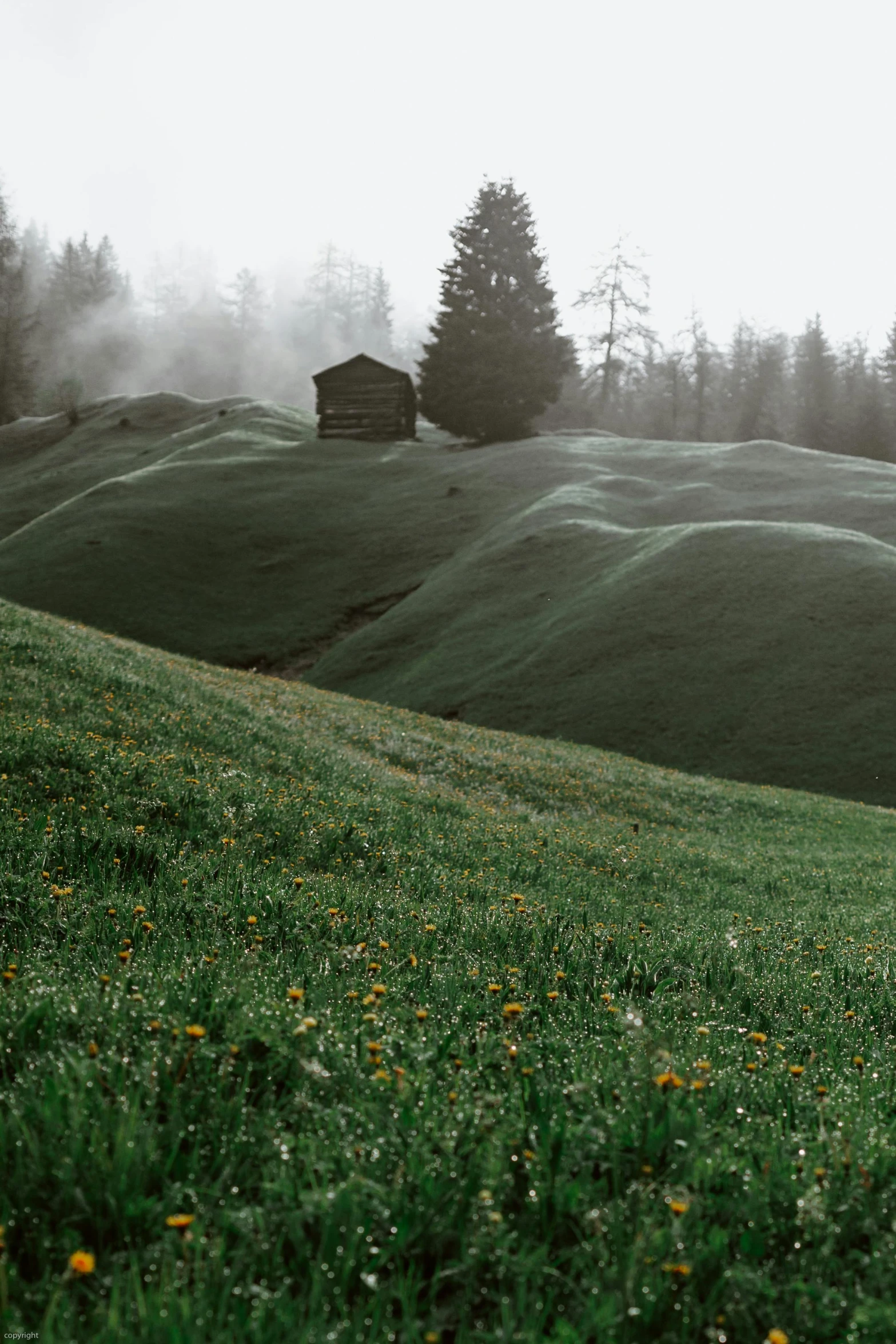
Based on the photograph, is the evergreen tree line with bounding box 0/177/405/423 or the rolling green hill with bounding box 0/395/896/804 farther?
the evergreen tree line with bounding box 0/177/405/423

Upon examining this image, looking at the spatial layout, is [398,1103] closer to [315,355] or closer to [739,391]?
[739,391]

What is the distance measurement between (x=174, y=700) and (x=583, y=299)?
112628 millimetres

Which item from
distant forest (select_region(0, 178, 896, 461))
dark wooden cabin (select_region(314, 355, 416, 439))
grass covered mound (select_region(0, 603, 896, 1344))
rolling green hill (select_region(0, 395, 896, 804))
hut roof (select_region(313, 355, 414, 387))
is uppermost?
distant forest (select_region(0, 178, 896, 461))

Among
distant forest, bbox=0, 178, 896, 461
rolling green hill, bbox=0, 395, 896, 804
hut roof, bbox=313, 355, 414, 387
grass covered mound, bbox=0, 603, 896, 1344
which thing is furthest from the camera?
distant forest, bbox=0, 178, 896, 461

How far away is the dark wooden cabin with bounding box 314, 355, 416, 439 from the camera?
7469 cm

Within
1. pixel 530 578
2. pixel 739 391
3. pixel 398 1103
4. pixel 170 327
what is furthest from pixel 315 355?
pixel 398 1103

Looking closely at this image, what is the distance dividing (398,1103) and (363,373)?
76.9 metres

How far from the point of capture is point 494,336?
75625 millimetres

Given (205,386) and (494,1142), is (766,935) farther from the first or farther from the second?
(205,386)

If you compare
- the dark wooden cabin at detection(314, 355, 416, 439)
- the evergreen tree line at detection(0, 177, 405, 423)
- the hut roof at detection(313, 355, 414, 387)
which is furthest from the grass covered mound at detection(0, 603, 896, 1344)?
the evergreen tree line at detection(0, 177, 405, 423)

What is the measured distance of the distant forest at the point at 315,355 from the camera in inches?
4235

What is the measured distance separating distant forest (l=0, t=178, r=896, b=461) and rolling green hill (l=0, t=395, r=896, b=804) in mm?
33676

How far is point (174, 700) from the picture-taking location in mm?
13305

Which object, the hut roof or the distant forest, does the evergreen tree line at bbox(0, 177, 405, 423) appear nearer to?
the distant forest
